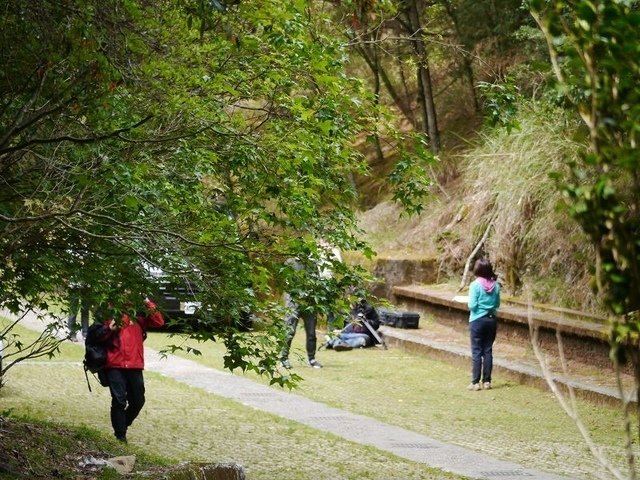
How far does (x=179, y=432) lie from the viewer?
43.3ft

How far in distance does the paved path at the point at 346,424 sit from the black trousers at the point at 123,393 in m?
1.50

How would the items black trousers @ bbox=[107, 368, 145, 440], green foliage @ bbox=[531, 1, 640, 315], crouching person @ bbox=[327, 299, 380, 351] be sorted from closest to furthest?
green foliage @ bbox=[531, 1, 640, 315] → black trousers @ bbox=[107, 368, 145, 440] → crouching person @ bbox=[327, 299, 380, 351]

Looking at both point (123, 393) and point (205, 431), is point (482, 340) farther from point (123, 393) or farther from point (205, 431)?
point (123, 393)

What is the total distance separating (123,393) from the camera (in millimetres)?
11625

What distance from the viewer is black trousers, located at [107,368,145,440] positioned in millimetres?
11531

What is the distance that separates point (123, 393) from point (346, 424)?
3.26m

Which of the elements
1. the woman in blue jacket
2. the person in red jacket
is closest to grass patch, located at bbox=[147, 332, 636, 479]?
the woman in blue jacket

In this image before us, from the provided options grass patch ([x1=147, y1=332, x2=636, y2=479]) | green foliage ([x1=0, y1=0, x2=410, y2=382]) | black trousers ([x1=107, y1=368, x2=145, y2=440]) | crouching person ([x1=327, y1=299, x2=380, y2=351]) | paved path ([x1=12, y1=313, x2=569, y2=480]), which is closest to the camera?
green foliage ([x1=0, y1=0, x2=410, y2=382])

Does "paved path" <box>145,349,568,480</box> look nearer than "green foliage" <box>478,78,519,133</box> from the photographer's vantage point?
No

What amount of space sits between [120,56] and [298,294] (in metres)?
2.35

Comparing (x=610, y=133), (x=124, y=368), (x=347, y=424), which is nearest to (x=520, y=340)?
(x=347, y=424)

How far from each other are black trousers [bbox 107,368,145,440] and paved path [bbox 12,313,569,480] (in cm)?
150

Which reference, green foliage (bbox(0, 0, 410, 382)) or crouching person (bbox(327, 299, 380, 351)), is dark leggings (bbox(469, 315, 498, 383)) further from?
green foliage (bbox(0, 0, 410, 382))

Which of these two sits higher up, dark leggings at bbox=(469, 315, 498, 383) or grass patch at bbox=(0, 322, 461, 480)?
dark leggings at bbox=(469, 315, 498, 383)
